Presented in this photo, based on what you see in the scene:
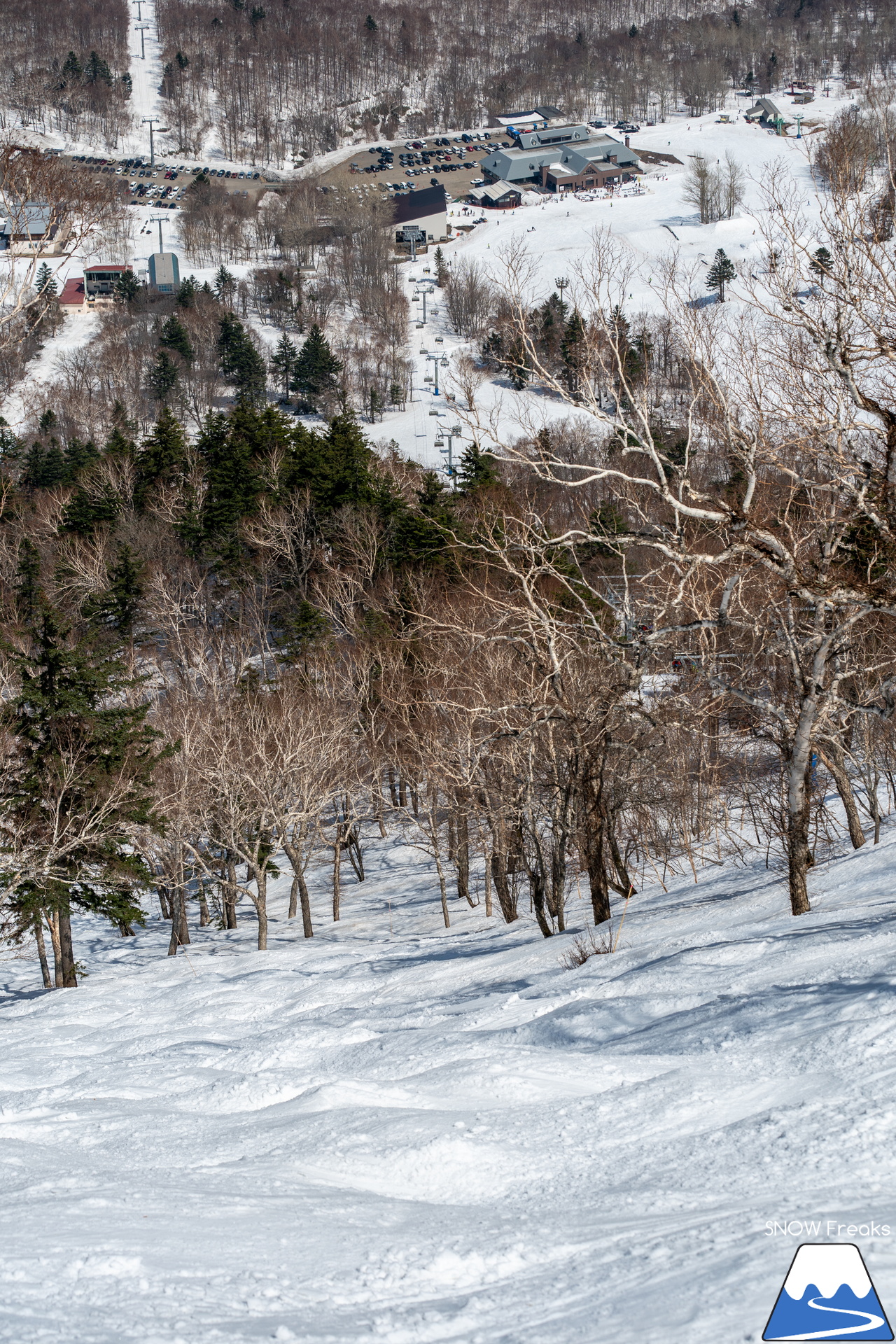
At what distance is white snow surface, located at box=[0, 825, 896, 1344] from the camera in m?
4.15

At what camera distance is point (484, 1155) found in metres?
6.06

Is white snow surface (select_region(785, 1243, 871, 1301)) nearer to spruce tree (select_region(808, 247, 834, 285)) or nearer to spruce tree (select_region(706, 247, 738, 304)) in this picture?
spruce tree (select_region(808, 247, 834, 285))

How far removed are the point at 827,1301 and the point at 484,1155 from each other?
2526 millimetres

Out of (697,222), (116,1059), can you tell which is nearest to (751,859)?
(116,1059)

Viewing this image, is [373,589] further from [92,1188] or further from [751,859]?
[92,1188]

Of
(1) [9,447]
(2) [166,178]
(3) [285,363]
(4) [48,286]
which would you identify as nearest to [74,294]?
(3) [285,363]

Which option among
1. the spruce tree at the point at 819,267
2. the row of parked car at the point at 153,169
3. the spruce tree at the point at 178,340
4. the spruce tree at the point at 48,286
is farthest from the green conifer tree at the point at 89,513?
the row of parked car at the point at 153,169

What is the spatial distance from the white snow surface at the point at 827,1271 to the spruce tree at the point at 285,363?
94294 millimetres

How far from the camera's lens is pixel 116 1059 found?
1029 centimetres

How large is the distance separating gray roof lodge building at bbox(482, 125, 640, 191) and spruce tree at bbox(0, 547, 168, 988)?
517ft

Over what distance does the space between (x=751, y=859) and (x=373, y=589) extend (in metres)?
20.3

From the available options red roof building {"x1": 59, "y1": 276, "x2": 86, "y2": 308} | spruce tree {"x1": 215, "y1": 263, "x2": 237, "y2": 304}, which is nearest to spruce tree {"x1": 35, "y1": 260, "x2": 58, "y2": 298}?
spruce tree {"x1": 215, "y1": 263, "x2": 237, "y2": 304}

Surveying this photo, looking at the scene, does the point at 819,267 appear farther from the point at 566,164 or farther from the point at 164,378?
the point at 566,164

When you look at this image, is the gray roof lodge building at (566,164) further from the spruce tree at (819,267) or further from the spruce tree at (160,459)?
the spruce tree at (819,267)
